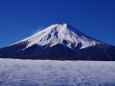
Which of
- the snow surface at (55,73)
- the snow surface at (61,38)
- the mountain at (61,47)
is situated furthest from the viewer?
the snow surface at (61,38)

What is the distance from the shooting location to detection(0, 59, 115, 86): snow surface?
48.4 ft

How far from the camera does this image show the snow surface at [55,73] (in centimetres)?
1474

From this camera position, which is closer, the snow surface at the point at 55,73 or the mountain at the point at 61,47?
the snow surface at the point at 55,73

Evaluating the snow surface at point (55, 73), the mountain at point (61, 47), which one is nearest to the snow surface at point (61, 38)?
the mountain at point (61, 47)

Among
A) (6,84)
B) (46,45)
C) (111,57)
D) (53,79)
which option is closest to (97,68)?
(53,79)

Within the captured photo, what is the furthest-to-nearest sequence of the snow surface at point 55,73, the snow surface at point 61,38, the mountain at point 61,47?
the snow surface at point 61,38 → the mountain at point 61,47 → the snow surface at point 55,73

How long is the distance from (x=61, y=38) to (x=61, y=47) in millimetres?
18638

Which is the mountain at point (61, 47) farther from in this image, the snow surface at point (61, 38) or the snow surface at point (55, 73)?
the snow surface at point (55, 73)

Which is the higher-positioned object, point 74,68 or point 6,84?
point 74,68

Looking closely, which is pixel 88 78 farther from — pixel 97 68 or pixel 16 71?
pixel 16 71

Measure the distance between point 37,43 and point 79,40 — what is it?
1807 cm

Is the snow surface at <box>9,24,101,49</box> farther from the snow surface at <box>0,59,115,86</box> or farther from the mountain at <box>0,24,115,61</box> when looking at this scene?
the snow surface at <box>0,59,115,86</box>

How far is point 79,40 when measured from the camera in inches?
4471

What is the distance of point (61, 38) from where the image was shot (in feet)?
395
